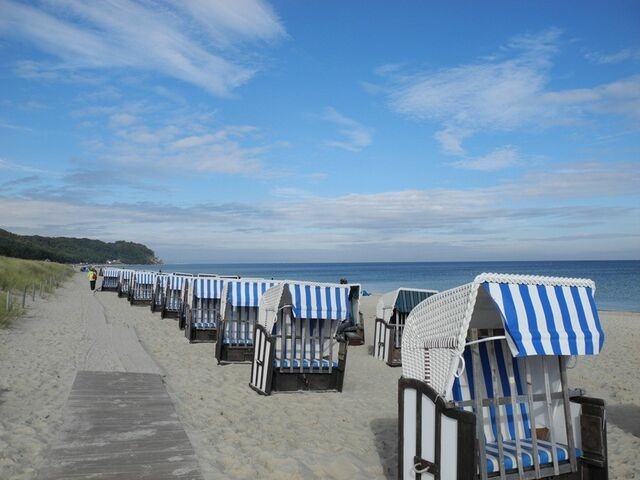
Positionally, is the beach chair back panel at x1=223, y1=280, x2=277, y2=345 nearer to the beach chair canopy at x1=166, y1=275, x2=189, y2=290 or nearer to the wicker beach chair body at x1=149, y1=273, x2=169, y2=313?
the beach chair canopy at x1=166, y1=275, x2=189, y2=290

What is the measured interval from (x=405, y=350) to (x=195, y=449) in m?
2.68

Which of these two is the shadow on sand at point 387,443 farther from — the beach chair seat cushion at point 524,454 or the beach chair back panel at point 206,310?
the beach chair back panel at point 206,310

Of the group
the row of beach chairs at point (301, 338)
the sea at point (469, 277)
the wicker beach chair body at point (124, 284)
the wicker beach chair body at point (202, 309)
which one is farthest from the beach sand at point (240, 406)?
the sea at point (469, 277)

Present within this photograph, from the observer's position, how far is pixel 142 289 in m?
27.8

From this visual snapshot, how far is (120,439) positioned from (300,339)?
13.9 feet

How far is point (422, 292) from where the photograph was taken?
48.2 ft

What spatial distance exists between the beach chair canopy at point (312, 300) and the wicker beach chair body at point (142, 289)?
1953cm

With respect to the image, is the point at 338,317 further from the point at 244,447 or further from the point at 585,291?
the point at 585,291

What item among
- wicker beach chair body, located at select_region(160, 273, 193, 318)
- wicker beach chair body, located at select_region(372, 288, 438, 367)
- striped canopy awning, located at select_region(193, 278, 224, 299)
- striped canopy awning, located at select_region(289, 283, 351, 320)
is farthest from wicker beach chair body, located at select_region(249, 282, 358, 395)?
wicker beach chair body, located at select_region(160, 273, 193, 318)

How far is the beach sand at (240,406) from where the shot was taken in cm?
576

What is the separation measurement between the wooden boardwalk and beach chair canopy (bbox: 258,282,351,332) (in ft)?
7.48

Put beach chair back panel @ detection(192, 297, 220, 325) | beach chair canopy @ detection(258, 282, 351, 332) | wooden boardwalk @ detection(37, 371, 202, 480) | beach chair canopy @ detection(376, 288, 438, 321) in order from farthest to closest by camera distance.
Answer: beach chair back panel @ detection(192, 297, 220, 325)
beach chair canopy @ detection(376, 288, 438, 321)
beach chair canopy @ detection(258, 282, 351, 332)
wooden boardwalk @ detection(37, 371, 202, 480)

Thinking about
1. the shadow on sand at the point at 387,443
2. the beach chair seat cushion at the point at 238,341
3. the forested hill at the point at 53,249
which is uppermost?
the forested hill at the point at 53,249

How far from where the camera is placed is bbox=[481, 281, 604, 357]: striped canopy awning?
4.00 metres
